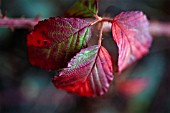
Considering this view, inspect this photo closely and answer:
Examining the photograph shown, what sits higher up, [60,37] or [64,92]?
[60,37]

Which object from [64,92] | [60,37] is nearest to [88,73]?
[60,37]

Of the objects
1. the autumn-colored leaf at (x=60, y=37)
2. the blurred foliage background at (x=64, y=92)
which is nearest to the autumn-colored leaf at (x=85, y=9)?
the autumn-colored leaf at (x=60, y=37)

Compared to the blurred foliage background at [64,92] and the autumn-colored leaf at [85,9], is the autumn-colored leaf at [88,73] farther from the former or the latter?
the blurred foliage background at [64,92]

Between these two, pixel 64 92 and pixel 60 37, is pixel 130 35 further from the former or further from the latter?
pixel 64 92

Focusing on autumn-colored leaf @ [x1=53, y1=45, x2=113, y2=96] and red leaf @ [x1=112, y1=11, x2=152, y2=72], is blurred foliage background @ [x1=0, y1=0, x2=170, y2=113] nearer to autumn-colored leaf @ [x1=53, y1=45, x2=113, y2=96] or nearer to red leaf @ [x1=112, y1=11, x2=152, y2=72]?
red leaf @ [x1=112, y1=11, x2=152, y2=72]

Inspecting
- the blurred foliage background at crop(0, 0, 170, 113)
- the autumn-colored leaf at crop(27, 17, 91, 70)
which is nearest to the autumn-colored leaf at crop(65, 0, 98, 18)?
the autumn-colored leaf at crop(27, 17, 91, 70)

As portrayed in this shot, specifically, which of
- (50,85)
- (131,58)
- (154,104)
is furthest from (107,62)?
(154,104)
